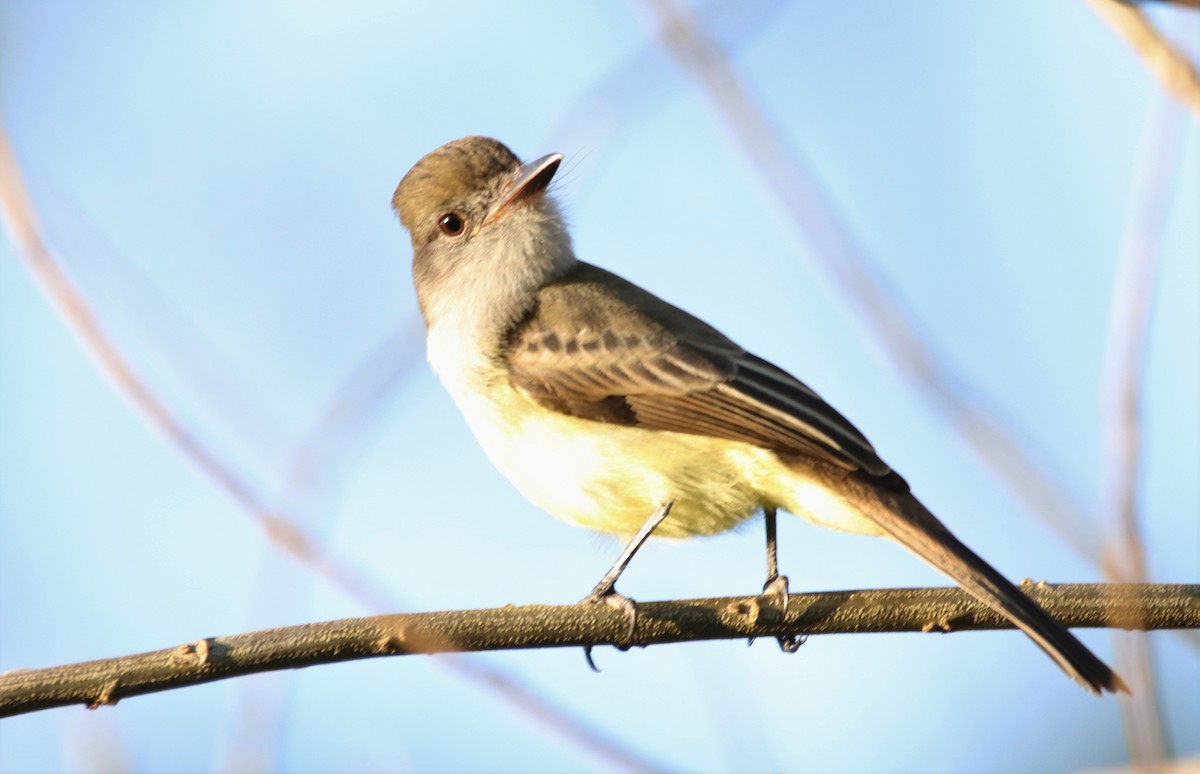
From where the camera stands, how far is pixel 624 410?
4910 millimetres

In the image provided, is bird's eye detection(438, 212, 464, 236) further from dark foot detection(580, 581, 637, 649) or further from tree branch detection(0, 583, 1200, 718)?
tree branch detection(0, 583, 1200, 718)

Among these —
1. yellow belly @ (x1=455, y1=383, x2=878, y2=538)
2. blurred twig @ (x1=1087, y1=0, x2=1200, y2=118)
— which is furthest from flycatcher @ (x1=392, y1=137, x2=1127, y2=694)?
blurred twig @ (x1=1087, y1=0, x2=1200, y2=118)

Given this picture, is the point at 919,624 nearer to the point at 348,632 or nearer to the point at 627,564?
the point at 627,564

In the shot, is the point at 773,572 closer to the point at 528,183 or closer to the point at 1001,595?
the point at 1001,595

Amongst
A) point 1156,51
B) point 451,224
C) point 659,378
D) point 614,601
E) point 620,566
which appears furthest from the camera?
point 451,224

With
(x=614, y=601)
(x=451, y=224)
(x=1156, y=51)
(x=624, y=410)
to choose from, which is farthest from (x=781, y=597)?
(x=451, y=224)

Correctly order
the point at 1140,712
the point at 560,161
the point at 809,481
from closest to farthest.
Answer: the point at 1140,712 < the point at 809,481 < the point at 560,161

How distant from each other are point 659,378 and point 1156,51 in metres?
2.19

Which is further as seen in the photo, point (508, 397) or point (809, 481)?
point (508, 397)

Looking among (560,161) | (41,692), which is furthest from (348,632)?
(560,161)

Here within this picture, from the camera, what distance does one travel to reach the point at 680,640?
12.7ft

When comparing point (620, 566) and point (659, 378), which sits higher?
point (659, 378)

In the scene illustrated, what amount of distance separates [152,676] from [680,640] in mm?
1450

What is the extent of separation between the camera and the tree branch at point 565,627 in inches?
→ 130
